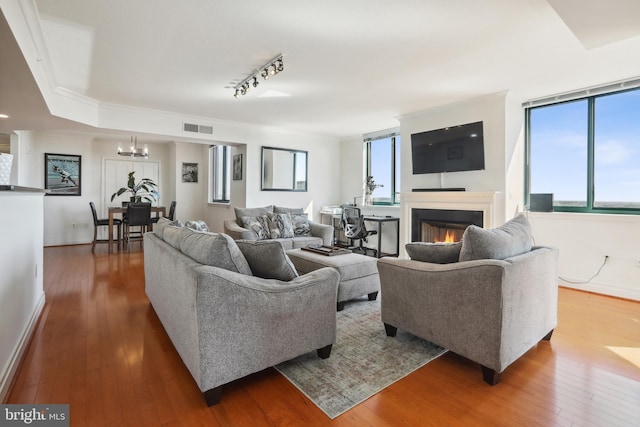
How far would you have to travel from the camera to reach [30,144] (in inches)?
237

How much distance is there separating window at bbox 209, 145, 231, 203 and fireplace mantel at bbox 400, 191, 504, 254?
4099 mm

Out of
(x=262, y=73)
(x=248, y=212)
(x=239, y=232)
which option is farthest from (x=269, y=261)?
(x=248, y=212)

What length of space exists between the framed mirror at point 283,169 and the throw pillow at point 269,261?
167 inches

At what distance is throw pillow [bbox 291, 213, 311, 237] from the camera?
5250 millimetres

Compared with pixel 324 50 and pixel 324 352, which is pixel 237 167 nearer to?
pixel 324 50

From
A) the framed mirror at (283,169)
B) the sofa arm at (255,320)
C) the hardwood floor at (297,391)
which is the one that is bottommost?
the hardwood floor at (297,391)

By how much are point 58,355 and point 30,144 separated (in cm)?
584

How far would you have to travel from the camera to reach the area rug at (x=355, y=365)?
1730mm

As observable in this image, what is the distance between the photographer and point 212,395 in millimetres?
1632

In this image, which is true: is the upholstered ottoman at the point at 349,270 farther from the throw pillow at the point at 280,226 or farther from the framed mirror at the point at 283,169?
the framed mirror at the point at 283,169

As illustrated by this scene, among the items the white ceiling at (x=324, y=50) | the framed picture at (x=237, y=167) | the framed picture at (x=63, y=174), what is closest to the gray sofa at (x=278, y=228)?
the framed picture at (x=237, y=167)

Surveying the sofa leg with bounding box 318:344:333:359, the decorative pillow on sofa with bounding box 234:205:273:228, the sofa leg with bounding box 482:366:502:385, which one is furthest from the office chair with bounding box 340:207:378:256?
the sofa leg with bounding box 482:366:502:385

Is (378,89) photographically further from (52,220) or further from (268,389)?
(52,220)

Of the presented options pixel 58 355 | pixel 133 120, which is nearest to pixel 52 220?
pixel 133 120
